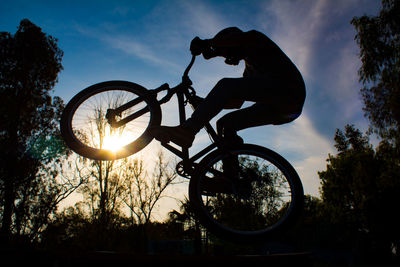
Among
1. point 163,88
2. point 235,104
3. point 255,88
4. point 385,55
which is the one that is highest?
point 385,55

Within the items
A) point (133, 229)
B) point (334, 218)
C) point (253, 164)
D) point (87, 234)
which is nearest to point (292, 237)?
point (334, 218)

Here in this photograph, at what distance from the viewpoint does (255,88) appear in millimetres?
3006

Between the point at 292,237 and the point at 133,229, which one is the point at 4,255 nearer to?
the point at 133,229

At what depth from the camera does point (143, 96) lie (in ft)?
12.5

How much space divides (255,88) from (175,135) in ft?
3.60

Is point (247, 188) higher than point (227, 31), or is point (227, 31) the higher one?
point (227, 31)

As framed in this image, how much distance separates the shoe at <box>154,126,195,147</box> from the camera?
3074 millimetres

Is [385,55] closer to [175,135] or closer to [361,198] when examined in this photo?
[175,135]

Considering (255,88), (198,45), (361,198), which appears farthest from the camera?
(361,198)

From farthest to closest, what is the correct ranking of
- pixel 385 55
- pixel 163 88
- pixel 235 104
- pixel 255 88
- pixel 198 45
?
pixel 385 55
pixel 163 88
pixel 235 104
pixel 198 45
pixel 255 88

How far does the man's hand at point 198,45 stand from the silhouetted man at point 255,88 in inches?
4.7

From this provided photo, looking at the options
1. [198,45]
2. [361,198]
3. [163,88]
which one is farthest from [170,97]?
[361,198]

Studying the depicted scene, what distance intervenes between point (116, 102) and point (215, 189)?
2.18m

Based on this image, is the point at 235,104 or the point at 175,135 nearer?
the point at 175,135
